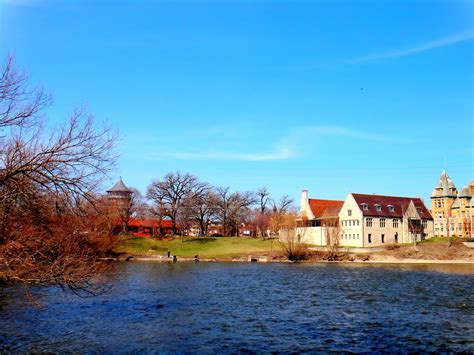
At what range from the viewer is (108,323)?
2306 cm

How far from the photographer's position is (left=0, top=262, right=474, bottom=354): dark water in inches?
762

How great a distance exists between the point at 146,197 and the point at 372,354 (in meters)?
91.9

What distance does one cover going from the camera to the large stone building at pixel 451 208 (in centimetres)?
11838

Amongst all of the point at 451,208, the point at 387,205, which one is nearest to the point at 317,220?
the point at 387,205

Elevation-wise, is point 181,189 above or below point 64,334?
above

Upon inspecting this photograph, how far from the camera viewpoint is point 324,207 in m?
104

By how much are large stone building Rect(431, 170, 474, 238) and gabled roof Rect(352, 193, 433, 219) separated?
18.8 meters

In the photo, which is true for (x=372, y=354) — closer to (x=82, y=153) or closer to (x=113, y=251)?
(x=82, y=153)

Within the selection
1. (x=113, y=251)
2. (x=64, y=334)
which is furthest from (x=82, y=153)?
(x=113, y=251)

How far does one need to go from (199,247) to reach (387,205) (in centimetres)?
3878

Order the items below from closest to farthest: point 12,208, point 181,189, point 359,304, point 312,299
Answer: point 12,208, point 359,304, point 312,299, point 181,189

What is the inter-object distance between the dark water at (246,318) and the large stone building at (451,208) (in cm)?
8585

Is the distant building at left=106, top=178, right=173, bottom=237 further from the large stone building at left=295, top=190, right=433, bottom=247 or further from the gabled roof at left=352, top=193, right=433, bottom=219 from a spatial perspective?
the gabled roof at left=352, top=193, right=433, bottom=219

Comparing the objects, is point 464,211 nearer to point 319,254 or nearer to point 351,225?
point 351,225
